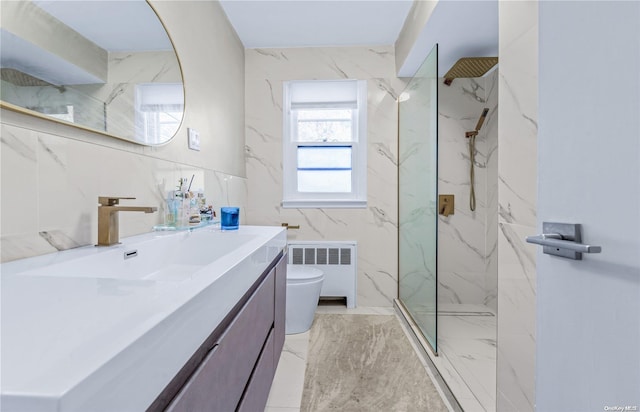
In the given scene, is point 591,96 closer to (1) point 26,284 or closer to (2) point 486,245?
(1) point 26,284

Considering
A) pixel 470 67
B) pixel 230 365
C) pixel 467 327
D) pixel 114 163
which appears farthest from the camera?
pixel 470 67

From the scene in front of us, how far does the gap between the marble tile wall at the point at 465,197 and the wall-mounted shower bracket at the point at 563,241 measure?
2076mm

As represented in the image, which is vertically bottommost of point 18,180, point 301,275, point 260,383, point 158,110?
point 260,383

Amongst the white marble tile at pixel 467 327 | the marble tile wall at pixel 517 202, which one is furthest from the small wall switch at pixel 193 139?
the white marble tile at pixel 467 327

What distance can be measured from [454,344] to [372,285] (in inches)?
31.3

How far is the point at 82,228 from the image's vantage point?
2.91 ft

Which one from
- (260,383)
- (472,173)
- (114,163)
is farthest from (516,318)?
(472,173)

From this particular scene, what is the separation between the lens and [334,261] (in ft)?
8.25

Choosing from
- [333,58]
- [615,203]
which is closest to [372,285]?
[333,58]

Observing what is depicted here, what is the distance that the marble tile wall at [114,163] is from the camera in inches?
28.0

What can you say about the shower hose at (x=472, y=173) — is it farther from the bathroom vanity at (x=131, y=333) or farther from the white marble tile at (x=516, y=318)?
the bathroom vanity at (x=131, y=333)

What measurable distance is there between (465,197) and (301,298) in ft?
5.49

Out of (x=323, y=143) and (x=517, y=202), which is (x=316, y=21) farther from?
(x=517, y=202)

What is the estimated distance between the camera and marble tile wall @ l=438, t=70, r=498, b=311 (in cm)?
256
